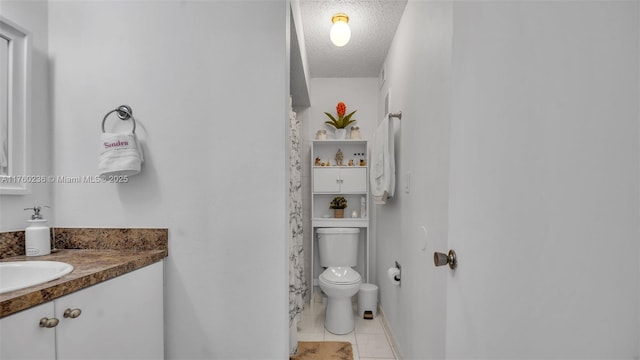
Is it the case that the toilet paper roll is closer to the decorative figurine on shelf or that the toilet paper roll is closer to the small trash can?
the small trash can

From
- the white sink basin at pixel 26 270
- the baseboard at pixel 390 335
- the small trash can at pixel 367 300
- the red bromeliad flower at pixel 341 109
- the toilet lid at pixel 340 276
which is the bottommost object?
the baseboard at pixel 390 335

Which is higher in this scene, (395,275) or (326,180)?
(326,180)

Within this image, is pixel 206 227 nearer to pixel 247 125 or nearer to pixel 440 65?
pixel 247 125

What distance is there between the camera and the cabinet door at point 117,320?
987 mm

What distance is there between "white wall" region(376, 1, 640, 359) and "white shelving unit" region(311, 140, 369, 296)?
2.34 metres

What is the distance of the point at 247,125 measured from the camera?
149cm

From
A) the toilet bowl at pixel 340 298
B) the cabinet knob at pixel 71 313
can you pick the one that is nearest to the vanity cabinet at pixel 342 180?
the toilet bowl at pixel 340 298

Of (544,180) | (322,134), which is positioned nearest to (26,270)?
(544,180)

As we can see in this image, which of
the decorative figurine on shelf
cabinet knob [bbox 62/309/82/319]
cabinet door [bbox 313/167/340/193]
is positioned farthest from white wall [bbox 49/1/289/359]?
the decorative figurine on shelf

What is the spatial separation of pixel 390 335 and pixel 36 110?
101 inches

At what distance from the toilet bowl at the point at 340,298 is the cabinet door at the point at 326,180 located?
3.14 feet

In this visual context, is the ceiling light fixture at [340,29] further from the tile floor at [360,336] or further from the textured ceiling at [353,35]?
the tile floor at [360,336]

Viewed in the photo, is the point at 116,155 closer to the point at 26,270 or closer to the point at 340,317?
the point at 26,270

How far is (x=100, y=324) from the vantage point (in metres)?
1.09
